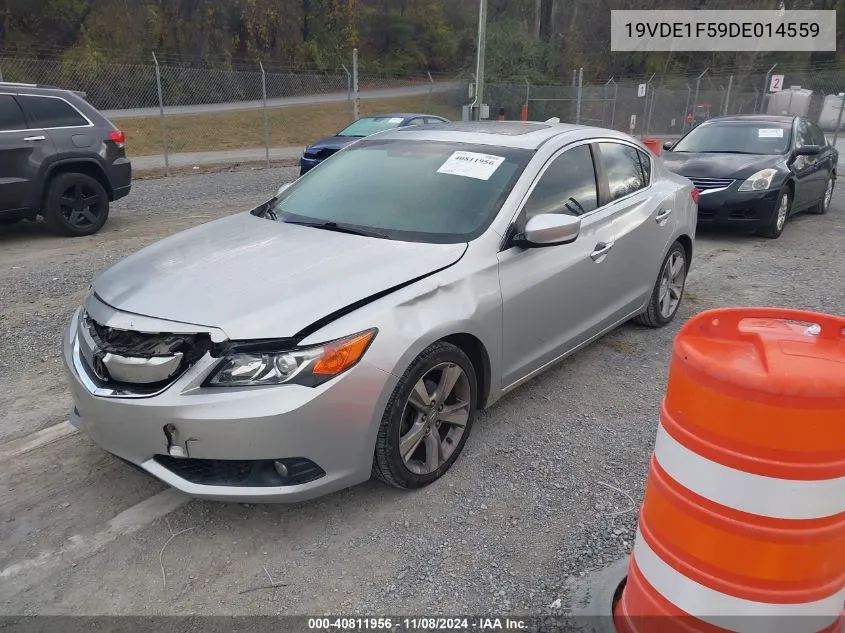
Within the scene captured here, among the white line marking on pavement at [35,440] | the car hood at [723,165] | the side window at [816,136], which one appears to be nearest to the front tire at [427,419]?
the white line marking on pavement at [35,440]

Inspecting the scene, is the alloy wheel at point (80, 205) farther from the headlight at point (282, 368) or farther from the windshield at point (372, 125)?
the headlight at point (282, 368)

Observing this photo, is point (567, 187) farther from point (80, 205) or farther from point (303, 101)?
point (303, 101)

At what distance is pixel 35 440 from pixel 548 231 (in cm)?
293

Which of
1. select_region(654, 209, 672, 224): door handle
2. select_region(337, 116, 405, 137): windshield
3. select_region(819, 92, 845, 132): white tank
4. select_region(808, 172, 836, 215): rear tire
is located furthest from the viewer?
select_region(819, 92, 845, 132): white tank

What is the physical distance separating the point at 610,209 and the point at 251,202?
25.2 ft

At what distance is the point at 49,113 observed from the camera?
7.65 metres

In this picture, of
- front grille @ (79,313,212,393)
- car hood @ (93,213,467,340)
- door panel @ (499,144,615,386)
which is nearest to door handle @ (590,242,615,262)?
door panel @ (499,144,615,386)

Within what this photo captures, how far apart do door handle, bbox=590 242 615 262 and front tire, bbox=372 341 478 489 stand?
49.4 inches

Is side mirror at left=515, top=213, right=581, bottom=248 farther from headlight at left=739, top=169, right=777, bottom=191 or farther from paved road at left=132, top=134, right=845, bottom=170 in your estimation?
paved road at left=132, top=134, right=845, bottom=170

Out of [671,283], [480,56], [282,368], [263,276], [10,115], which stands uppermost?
[480,56]

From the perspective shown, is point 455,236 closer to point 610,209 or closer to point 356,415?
point 356,415

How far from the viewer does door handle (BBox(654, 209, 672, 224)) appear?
4.64 m

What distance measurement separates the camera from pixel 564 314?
377cm

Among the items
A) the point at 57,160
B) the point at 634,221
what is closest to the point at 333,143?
the point at 57,160
